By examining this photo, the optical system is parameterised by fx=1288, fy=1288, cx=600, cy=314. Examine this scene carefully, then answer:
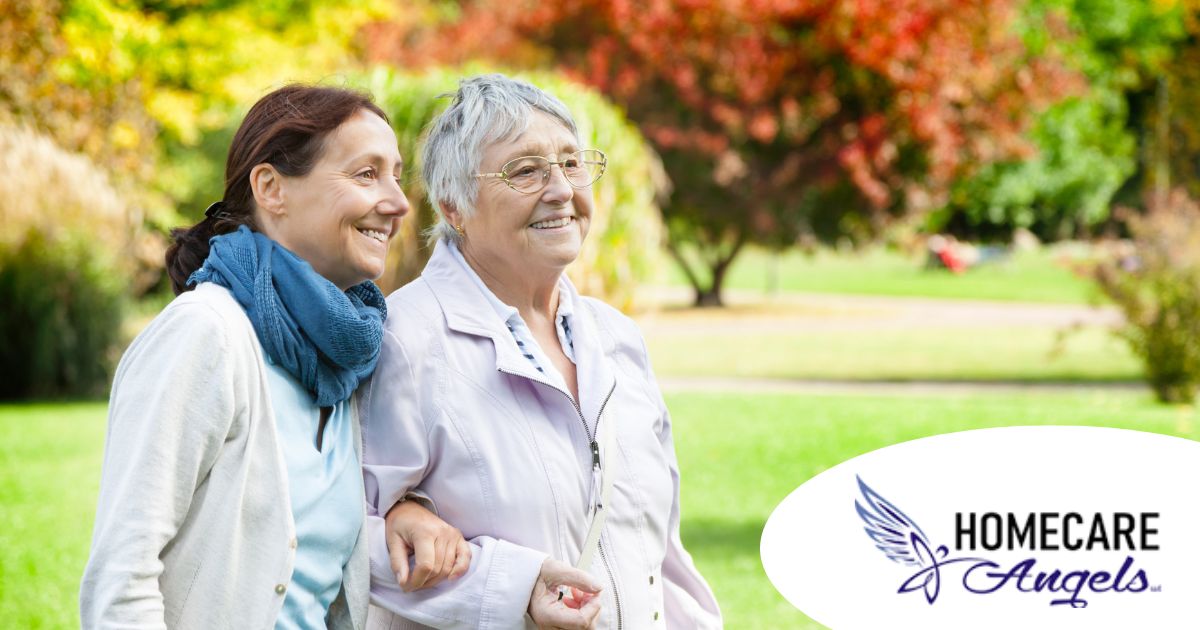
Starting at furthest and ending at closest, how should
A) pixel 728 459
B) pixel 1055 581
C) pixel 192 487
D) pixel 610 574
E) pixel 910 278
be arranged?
1. pixel 910 278
2. pixel 728 459
3. pixel 1055 581
4. pixel 610 574
5. pixel 192 487

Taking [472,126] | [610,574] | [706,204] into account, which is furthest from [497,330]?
[706,204]

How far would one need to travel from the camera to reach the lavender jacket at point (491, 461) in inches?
88.0

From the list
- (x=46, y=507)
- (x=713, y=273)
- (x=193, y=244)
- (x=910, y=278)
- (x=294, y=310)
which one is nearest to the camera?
(x=294, y=310)

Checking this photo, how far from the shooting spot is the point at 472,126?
2393 millimetres

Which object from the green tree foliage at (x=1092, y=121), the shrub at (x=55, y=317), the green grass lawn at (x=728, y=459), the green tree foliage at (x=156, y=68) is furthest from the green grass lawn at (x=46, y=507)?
the green tree foliage at (x=1092, y=121)

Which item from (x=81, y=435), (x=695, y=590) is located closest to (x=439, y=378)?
(x=695, y=590)

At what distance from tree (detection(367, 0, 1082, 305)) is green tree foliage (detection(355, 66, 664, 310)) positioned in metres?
10.6

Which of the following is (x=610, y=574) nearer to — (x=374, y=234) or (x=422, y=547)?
(x=422, y=547)

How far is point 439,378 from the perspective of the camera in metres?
2.29

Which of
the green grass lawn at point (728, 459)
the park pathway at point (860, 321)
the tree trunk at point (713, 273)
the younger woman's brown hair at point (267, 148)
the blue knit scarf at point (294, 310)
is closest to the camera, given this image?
the blue knit scarf at point (294, 310)

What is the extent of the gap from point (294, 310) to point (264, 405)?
0.57 feet

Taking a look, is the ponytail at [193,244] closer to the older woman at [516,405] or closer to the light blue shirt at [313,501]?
the light blue shirt at [313,501]

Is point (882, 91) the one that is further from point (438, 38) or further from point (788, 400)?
point (788, 400)

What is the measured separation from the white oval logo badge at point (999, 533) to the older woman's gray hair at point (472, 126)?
1.62 meters
